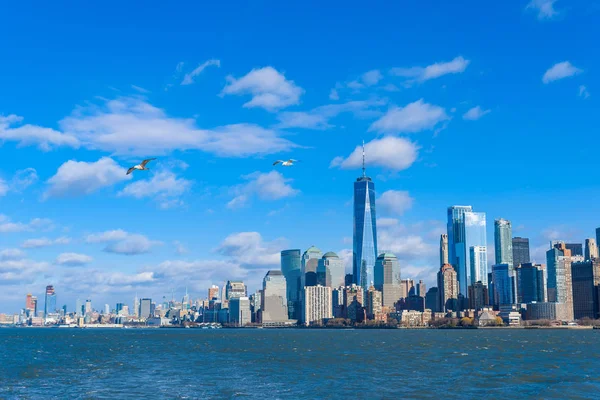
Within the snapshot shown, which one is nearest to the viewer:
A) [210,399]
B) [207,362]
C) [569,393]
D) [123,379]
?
[210,399]

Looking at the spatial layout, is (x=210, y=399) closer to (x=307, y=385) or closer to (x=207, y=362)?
(x=307, y=385)

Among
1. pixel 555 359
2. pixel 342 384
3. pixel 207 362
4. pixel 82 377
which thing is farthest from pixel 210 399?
pixel 555 359

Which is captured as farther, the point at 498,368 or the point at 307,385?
the point at 498,368

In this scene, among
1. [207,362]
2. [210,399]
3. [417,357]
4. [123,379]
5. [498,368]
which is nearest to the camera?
[210,399]

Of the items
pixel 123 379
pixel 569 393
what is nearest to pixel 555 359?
pixel 569 393

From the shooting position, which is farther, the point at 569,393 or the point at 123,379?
the point at 123,379

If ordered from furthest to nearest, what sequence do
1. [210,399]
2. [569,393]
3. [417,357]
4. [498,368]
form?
[417,357], [498,368], [569,393], [210,399]

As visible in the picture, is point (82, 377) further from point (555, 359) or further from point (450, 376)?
point (555, 359)

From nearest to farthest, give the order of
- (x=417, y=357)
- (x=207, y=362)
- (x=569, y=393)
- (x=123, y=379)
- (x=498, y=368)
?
(x=569, y=393), (x=123, y=379), (x=498, y=368), (x=207, y=362), (x=417, y=357)
